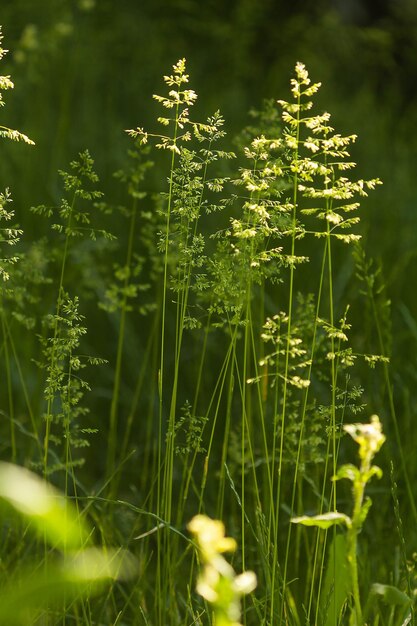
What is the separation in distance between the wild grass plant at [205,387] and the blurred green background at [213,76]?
0.25 m

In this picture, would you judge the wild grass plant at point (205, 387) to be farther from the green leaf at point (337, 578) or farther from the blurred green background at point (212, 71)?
the blurred green background at point (212, 71)

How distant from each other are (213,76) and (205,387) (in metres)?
3.55

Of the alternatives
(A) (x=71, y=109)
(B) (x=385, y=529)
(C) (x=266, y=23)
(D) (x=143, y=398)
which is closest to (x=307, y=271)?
(D) (x=143, y=398)

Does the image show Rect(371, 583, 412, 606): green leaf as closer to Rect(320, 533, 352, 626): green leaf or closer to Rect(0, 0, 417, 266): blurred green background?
Rect(320, 533, 352, 626): green leaf

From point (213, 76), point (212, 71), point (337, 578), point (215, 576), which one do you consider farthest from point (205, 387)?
point (212, 71)

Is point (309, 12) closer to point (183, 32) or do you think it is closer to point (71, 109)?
point (183, 32)

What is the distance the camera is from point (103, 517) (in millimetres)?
1499

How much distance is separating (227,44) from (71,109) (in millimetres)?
1520

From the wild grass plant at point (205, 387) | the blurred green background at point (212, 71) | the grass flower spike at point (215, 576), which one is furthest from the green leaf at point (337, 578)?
the blurred green background at point (212, 71)

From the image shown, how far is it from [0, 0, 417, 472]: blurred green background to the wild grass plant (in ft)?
0.83

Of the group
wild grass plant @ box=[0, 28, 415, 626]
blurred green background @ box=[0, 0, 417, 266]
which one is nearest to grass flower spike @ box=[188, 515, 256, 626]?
wild grass plant @ box=[0, 28, 415, 626]

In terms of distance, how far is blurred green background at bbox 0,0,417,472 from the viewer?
3.26 m

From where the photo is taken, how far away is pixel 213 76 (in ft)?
17.9

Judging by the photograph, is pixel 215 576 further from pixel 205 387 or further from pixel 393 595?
pixel 205 387
